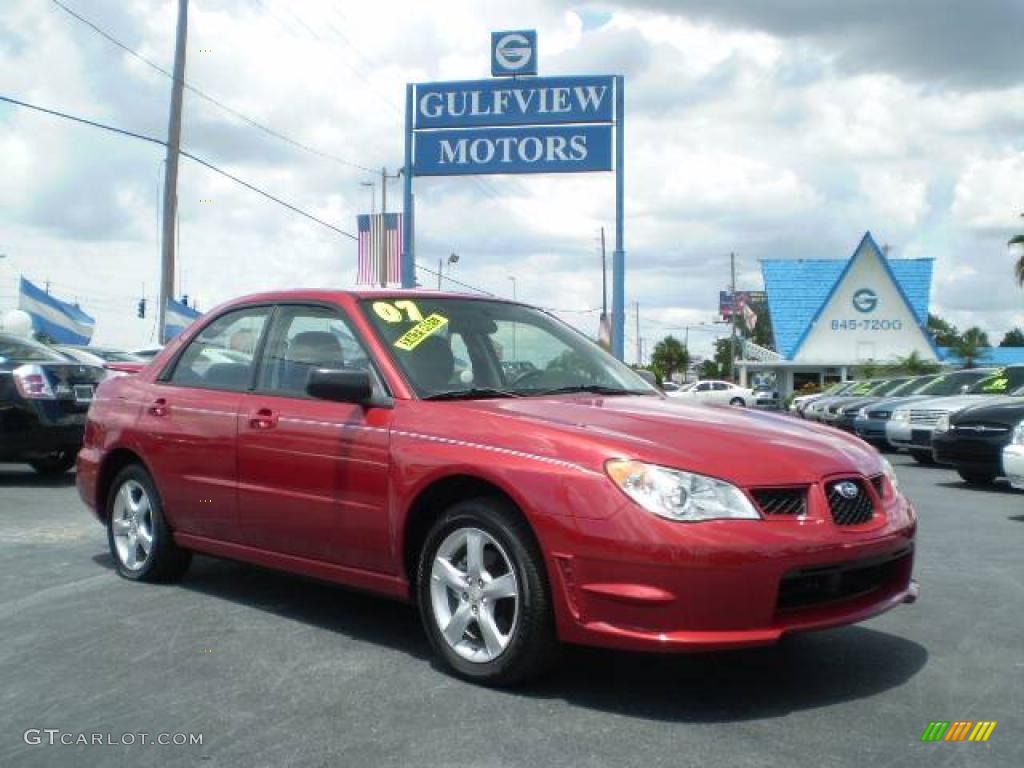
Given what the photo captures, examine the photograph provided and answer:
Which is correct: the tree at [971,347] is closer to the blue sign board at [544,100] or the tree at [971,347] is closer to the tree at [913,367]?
the tree at [913,367]

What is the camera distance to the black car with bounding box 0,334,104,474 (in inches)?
405

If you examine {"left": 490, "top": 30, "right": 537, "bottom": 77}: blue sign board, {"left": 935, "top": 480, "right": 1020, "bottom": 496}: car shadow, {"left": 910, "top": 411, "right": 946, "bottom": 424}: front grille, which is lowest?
{"left": 935, "top": 480, "right": 1020, "bottom": 496}: car shadow

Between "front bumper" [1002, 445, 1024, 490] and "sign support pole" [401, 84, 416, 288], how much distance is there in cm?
1666

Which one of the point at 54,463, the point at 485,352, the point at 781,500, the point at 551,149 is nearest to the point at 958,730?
the point at 781,500

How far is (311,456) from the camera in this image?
5027 mm

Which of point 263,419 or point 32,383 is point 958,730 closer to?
point 263,419

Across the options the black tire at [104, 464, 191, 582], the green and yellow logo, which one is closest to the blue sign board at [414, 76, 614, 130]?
the black tire at [104, 464, 191, 582]

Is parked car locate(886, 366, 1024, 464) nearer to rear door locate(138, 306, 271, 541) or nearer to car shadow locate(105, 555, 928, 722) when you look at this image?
car shadow locate(105, 555, 928, 722)

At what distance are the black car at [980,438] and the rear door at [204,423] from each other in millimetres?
8975

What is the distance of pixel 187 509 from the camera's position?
5.82m

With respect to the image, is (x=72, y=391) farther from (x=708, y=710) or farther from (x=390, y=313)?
(x=708, y=710)

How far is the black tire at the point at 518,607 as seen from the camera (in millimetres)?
4066

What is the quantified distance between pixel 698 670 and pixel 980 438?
346 inches

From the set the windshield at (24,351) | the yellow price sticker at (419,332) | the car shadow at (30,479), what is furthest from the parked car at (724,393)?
the yellow price sticker at (419,332)
